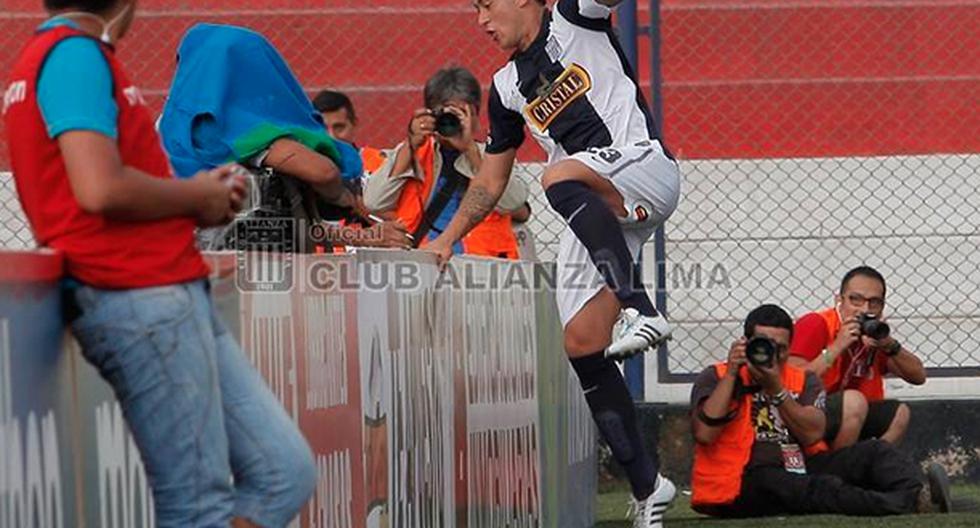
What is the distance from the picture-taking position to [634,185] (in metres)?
6.95

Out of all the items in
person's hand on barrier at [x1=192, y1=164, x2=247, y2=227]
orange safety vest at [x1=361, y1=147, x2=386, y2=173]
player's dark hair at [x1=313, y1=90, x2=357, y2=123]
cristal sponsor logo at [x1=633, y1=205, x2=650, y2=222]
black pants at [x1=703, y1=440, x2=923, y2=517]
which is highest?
player's dark hair at [x1=313, y1=90, x2=357, y2=123]

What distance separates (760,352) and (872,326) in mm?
820

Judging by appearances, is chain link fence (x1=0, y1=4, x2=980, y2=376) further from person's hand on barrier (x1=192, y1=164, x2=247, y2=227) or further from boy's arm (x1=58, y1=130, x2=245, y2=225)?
boy's arm (x1=58, y1=130, x2=245, y2=225)

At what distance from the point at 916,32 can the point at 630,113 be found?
4.69m

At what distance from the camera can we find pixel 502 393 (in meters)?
6.77

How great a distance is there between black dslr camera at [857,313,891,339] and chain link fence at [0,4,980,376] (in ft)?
4.68

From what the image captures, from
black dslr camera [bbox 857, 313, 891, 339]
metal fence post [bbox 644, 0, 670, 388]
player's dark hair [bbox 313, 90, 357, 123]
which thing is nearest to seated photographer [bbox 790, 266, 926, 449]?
black dslr camera [bbox 857, 313, 891, 339]

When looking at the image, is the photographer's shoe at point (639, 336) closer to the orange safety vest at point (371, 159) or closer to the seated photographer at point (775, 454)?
the seated photographer at point (775, 454)

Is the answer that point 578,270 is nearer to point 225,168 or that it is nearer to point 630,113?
point 630,113

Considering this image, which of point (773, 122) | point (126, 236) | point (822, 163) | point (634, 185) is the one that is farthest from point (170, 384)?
point (773, 122)

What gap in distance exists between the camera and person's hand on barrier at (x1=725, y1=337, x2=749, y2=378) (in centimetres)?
834

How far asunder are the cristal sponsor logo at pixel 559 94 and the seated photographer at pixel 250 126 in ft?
4.18

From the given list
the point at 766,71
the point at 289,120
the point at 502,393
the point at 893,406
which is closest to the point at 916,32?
the point at 766,71

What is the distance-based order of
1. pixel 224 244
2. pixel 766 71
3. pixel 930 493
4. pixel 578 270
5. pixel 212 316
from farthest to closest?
pixel 766 71
pixel 930 493
pixel 578 270
pixel 224 244
pixel 212 316
